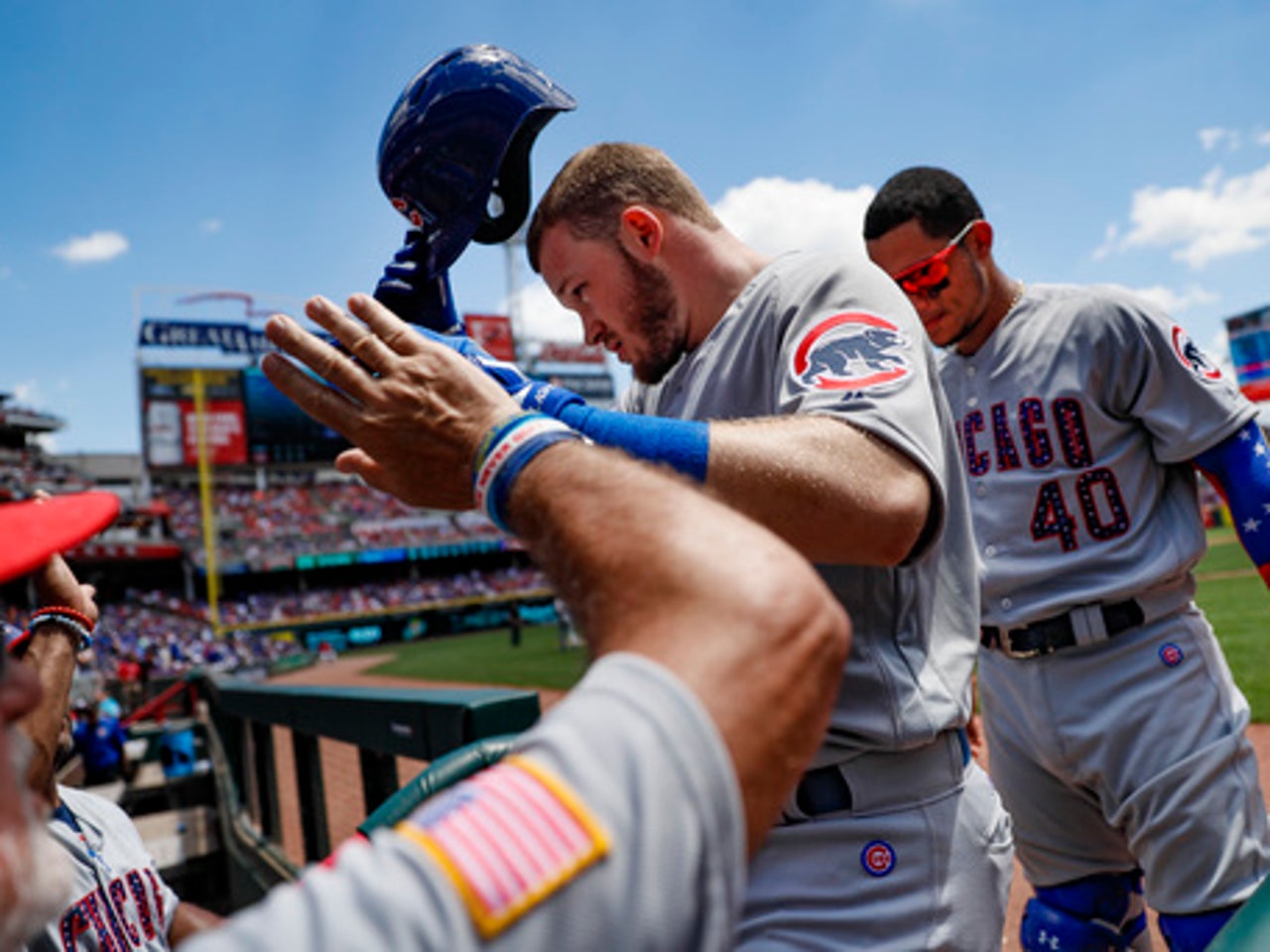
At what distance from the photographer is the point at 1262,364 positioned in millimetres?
41281

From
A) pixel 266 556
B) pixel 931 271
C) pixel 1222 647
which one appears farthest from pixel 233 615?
pixel 931 271

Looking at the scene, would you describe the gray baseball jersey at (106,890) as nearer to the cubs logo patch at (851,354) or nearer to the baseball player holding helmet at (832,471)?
→ the baseball player holding helmet at (832,471)

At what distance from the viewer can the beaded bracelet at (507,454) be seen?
33.8 inches

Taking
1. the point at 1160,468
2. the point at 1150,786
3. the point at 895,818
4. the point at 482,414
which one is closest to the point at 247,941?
the point at 482,414

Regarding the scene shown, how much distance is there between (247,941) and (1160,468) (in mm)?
2731

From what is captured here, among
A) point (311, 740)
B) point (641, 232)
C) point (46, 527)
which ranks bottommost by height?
→ point (311, 740)

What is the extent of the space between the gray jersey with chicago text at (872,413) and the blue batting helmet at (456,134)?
496 mm

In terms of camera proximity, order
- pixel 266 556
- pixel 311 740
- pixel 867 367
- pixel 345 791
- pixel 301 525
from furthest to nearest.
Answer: pixel 301 525
pixel 266 556
pixel 345 791
pixel 311 740
pixel 867 367

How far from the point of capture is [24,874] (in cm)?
55

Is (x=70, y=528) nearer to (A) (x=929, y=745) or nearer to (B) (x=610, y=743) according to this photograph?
(B) (x=610, y=743)

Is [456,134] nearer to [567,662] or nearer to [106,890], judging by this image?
[106,890]

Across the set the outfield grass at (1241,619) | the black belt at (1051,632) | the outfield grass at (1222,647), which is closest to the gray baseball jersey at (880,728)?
the black belt at (1051,632)

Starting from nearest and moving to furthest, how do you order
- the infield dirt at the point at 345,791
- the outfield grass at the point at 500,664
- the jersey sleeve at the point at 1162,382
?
the jersey sleeve at the point at 1162,382
the infield dirt at the point at 345,791
the outfield grass at the point at 500,664

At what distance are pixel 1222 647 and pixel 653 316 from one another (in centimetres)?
1044
